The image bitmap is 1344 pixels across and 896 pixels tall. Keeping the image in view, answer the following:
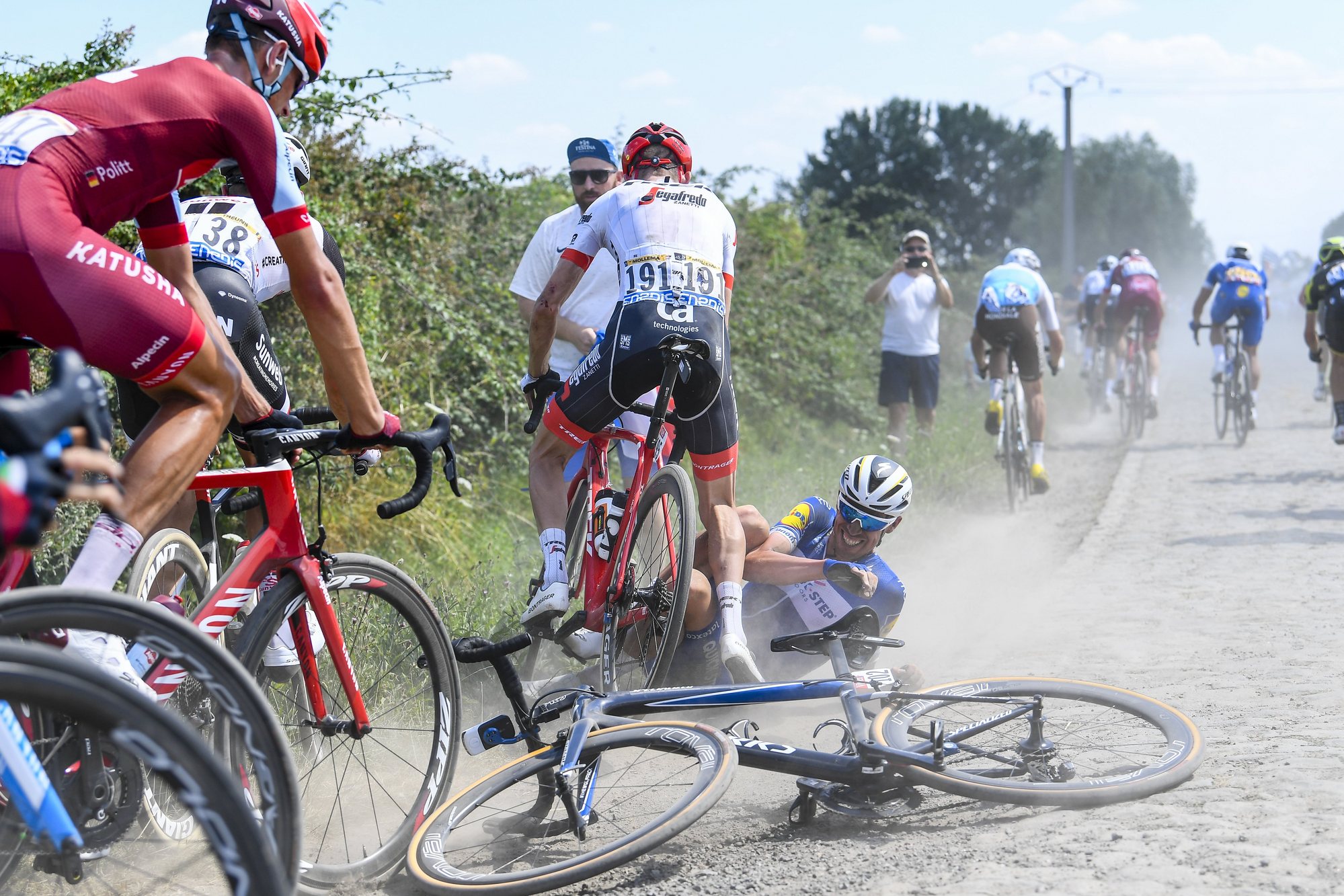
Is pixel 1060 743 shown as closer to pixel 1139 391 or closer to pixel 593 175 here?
pixel 593 175

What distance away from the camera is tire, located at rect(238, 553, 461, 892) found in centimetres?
352

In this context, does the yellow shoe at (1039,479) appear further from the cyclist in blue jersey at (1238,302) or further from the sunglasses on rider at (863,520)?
the sunglasses on rider at (863,520)

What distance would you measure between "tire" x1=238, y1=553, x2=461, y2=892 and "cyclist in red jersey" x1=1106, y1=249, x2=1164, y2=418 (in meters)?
13.8

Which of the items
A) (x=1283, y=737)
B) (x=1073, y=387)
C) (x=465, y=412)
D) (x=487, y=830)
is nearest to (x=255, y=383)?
(x=487, y=830)

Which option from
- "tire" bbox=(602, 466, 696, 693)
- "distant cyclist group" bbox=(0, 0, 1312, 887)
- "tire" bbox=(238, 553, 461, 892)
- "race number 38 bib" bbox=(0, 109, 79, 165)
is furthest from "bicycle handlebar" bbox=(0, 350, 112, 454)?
"tire" bbox=(602, 466, 696, 693)

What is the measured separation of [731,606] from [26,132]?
2873 millimetres

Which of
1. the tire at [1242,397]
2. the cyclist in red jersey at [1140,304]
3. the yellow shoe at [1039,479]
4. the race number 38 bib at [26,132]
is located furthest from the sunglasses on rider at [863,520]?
the cyclist in red jersey at [1140,304]

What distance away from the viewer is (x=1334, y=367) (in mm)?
11141

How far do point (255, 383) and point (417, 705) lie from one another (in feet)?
4.57

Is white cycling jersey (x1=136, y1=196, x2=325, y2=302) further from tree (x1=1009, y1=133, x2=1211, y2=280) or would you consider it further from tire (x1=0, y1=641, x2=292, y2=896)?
tree (x1=1009, y1=133, x2=1211, y2=280)

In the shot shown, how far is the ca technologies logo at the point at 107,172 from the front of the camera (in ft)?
9.43

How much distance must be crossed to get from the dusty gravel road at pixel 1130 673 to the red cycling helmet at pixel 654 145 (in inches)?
93.3

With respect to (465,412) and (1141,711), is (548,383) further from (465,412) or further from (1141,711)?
(465,412)

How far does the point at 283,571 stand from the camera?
10.9ft
